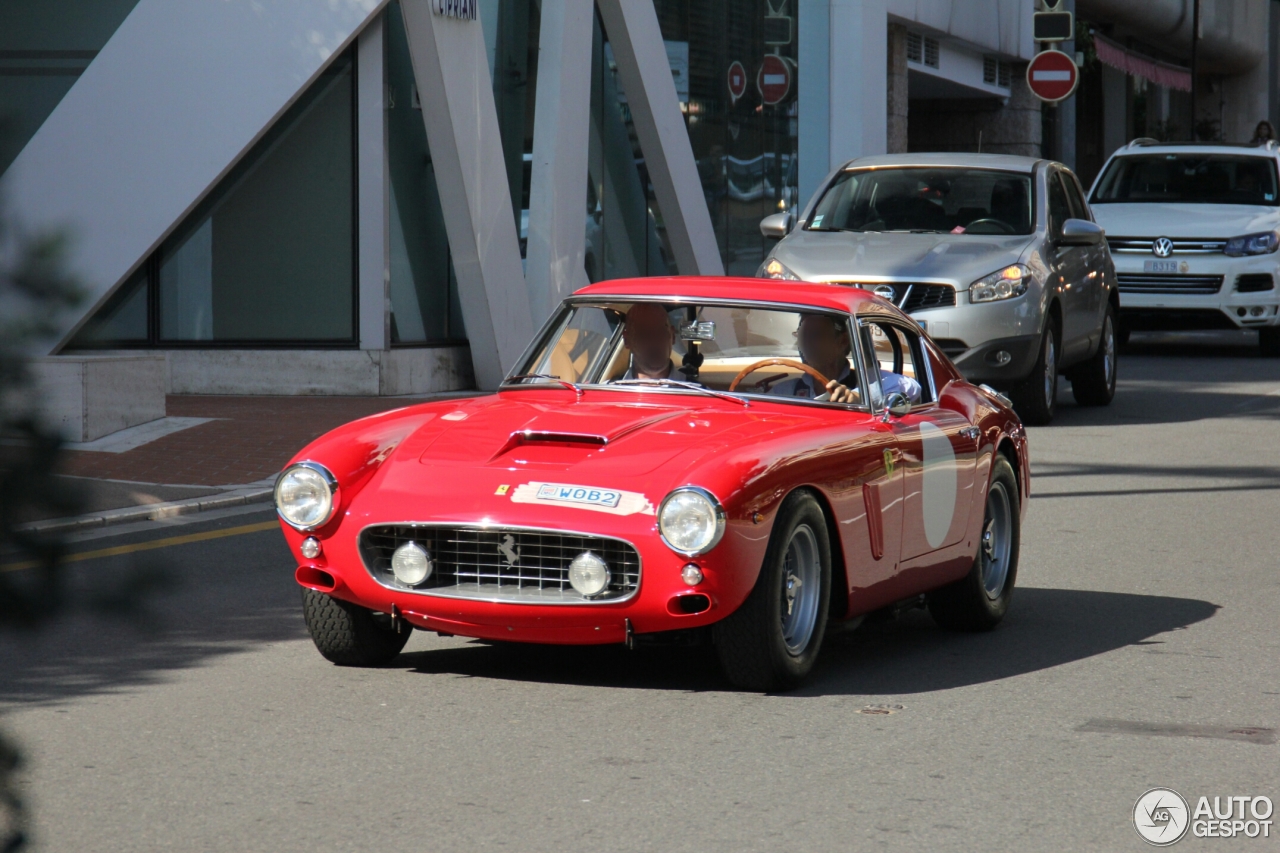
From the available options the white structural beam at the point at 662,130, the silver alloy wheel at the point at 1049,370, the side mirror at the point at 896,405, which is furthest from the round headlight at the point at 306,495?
the white structural beam at the point at 662,130

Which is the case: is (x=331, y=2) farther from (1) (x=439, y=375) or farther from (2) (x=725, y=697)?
(2) (x=725, y=697)

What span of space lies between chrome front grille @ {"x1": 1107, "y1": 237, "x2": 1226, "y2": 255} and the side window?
17.7 ft

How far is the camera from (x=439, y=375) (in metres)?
17.6

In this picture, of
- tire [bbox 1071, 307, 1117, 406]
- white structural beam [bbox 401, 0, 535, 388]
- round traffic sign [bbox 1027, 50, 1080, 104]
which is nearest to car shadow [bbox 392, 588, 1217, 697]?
tire [bbox 1071, 307, 1117, 406]

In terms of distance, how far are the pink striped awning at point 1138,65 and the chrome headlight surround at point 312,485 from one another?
38.4m

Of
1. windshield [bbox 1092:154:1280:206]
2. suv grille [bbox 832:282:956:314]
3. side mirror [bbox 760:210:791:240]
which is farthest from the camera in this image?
windshield [bbox 1092:154:1280:206]

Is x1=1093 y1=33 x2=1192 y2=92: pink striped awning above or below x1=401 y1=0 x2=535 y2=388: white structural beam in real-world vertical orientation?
above

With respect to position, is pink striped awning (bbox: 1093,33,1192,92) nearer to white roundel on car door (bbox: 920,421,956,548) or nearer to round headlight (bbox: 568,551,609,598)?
white roundel on car door (bbox: 920,421,956,548)

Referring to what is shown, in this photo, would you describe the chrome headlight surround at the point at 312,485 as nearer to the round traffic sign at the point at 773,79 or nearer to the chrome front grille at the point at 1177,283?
the chrome front grille at the point at 1177,283

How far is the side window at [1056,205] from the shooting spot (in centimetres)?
1521

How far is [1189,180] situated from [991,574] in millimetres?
15909

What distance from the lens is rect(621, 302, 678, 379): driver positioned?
7.05m

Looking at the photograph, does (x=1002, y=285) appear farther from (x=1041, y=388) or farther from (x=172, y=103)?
(x=172, y=103)

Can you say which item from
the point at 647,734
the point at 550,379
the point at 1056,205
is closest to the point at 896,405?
the point at 550,379
